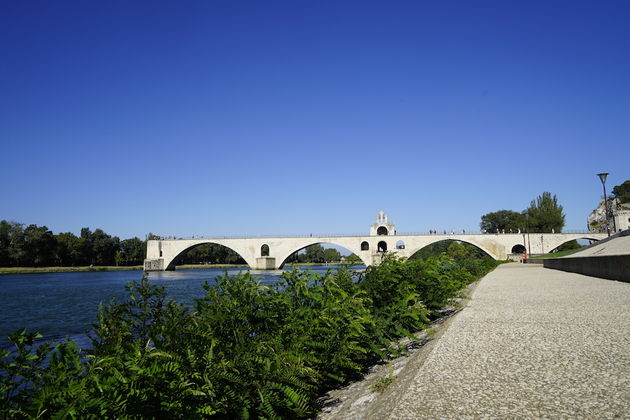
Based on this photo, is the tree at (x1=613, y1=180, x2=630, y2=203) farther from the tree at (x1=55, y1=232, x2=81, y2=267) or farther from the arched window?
the tree at (x1=55, y1=232, x2=81, y2=267)

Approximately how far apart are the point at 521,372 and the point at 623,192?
116775 millimetres

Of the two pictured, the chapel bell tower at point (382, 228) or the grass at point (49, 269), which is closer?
the grass at point (49, 269)

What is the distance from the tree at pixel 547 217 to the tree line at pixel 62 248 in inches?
3206

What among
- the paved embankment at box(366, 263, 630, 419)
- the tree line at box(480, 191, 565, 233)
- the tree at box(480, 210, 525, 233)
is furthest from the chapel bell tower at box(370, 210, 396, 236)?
the paved embankment at box(366, 263, 630, 419)

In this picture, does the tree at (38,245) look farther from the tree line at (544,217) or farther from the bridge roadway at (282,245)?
the tree line at (544,217)

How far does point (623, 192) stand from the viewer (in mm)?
97375

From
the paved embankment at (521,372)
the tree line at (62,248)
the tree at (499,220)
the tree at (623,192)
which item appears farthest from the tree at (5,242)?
the tree at (623,192)

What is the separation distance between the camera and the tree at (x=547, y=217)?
7694cm

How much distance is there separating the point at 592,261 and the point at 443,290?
1121cm

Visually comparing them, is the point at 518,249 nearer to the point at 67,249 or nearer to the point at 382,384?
the point at 382,384

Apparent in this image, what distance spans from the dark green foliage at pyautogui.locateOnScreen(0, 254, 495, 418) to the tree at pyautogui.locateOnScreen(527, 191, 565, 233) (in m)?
80.9

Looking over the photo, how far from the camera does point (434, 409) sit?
2789mm

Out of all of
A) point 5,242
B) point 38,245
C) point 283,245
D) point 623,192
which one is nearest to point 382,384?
point 283,245

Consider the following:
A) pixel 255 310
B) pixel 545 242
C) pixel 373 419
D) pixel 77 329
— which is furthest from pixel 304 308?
pixel 545 242
